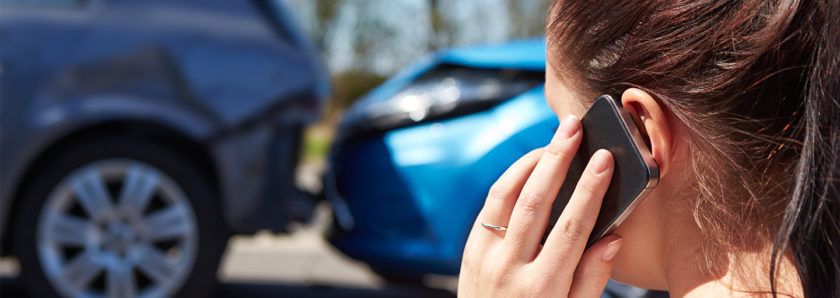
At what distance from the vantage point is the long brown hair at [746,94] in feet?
2.74

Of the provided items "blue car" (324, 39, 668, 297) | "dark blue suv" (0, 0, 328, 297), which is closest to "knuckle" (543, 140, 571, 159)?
"blue car" (324, 39, 668, 297)

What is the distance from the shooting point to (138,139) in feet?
10.6

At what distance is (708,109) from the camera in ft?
2.99

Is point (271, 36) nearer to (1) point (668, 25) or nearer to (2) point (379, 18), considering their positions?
(1) point (668, 25)

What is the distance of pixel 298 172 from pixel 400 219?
0.77 meters

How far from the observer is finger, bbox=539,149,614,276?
98cm

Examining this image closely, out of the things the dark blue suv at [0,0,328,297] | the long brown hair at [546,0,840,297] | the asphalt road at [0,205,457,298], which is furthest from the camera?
the asphalt road at [0,205,457,298]

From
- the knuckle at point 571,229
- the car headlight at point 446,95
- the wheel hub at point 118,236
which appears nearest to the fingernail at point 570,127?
the knuckle at point 571,229

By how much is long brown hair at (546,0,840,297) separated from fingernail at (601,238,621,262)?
0.32 ft

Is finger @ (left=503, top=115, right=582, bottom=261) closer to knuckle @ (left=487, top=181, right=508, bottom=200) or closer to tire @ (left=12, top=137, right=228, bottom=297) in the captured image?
knuckle @ (left=487, top=181, right=508, bottom=200)

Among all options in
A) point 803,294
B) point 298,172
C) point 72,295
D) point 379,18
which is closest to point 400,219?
point 298,172

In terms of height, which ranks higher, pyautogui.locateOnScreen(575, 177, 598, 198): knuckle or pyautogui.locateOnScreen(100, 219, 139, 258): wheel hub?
pyautogui.locateOnScreen(100, 219, 139, 258): wheel hub

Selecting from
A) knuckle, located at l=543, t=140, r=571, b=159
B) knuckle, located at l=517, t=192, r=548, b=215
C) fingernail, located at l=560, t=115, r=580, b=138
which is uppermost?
fingernail, located at l=560, t=115, r=580, b=138

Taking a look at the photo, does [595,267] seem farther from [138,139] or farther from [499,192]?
[138,139]
